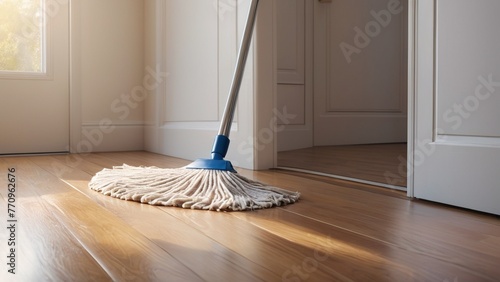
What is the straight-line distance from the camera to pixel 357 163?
181 centimetres

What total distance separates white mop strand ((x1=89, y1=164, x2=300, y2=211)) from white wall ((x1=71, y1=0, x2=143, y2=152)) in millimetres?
1270

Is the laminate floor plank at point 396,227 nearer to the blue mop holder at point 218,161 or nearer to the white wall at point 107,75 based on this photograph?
the blue mop holder at point 218,161

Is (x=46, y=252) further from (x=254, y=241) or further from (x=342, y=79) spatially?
(x=342, y=79)

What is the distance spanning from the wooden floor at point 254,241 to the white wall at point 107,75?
127cm

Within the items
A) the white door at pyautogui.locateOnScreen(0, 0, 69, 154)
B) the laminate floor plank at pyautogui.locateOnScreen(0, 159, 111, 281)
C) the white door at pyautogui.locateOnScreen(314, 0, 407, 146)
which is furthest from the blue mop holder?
the white door at pyautogui.locateOnScreen(314, 0, 407, 146)

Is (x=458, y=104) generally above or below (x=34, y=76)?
below

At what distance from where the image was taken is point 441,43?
3.40 feet

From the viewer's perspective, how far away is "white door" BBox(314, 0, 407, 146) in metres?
2.69

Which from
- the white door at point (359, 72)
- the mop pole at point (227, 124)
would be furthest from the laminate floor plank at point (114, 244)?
the white door at point (359, 72)

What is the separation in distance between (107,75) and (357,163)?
131 cm

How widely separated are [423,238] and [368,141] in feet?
7.14

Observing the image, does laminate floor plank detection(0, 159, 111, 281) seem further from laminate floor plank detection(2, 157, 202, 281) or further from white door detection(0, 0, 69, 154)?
white door detection(0, 0, 69, 154)

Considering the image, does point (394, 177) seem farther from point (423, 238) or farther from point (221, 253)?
point (221, 253)

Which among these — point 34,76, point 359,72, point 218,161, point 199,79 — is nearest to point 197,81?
point 199,79
